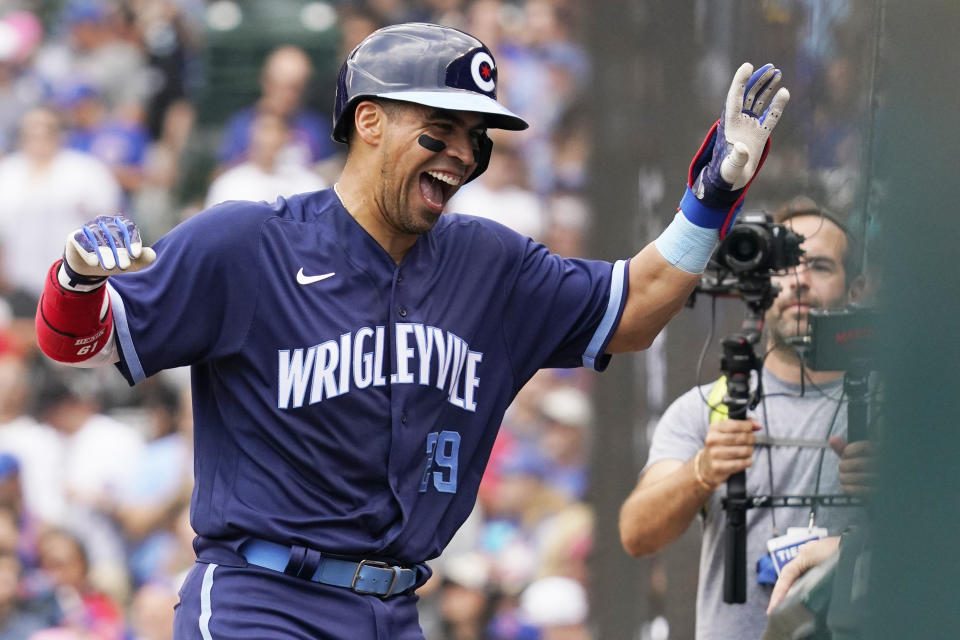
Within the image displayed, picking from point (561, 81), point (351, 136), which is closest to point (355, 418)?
point (351, 136)

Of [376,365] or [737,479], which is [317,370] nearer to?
[376,365]

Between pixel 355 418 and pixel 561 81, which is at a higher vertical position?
pixel 561 81

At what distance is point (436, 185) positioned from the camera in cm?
319

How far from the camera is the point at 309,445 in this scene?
2979 millimetres

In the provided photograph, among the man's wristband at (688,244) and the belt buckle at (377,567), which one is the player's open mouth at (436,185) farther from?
the belt buckle at (377,567)

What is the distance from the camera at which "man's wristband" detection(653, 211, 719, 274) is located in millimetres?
3168

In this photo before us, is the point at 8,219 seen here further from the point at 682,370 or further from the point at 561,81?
the point at 682,370

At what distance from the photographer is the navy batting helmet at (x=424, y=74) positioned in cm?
317

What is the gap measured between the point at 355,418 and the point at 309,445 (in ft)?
0.40

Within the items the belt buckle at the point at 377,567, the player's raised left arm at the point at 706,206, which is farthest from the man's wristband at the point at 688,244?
the belt buckle at the point at 377,567

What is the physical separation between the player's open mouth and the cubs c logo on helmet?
0.24 m

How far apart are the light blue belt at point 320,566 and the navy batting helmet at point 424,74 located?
1.03 meters

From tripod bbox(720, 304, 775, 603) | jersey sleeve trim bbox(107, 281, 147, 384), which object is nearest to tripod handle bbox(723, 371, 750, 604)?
tripod bbox(720, 304, 775, 603)

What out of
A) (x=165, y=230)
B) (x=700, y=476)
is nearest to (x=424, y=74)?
(x=700, y=476)
